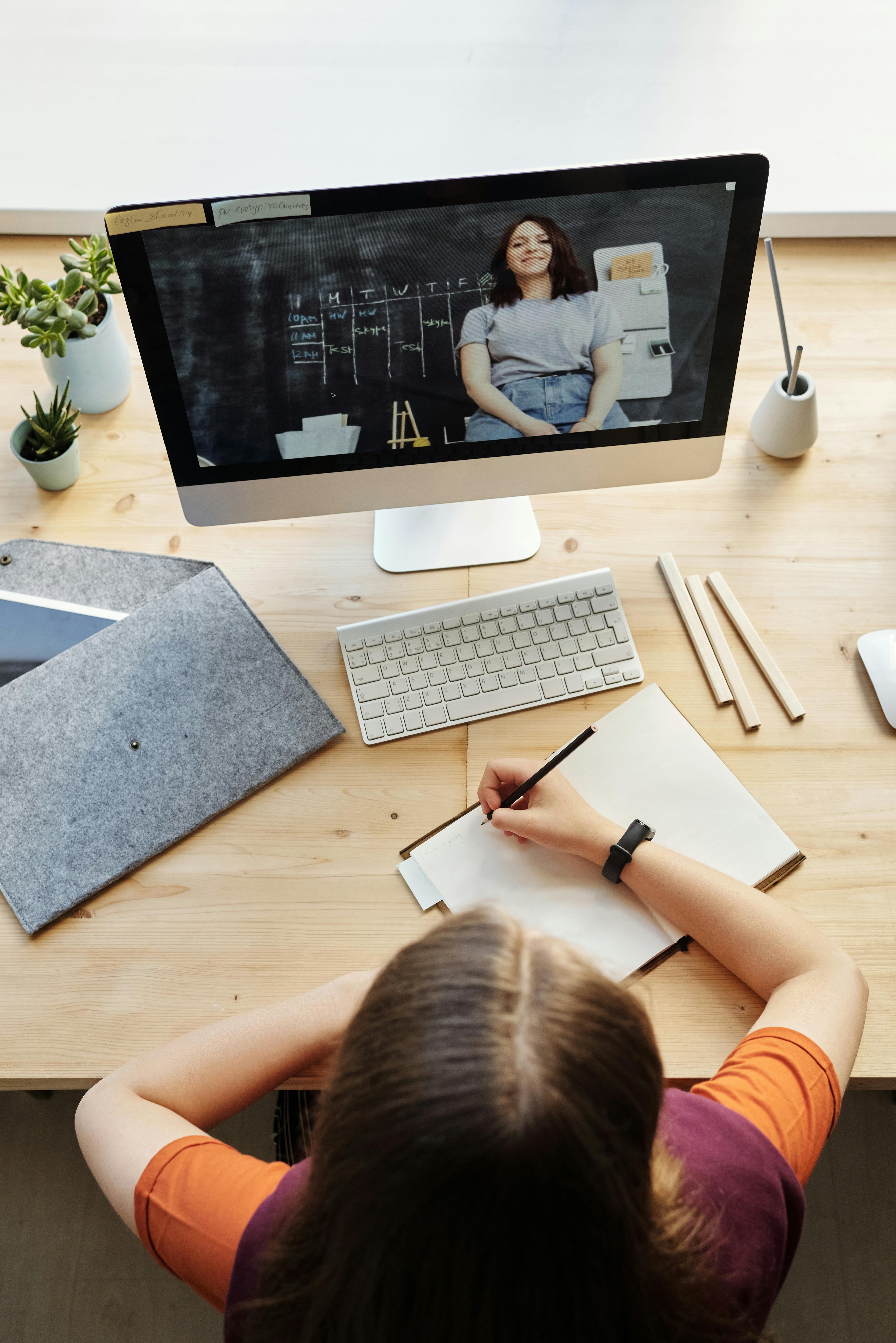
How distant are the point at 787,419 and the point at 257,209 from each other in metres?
0.60

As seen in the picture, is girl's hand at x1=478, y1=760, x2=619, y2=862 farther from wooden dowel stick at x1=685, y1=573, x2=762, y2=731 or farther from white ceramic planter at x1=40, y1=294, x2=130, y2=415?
white ceramic planter at x1=40, y1=294, x2=130, y2=415

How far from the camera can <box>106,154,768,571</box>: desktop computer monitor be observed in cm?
73

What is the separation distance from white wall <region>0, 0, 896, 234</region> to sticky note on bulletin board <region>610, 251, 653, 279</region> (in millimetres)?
532

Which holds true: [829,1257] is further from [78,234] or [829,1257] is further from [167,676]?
[78,234]

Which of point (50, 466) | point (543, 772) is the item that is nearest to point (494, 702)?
point (543, 772)

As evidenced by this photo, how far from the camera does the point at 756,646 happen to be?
90 cm

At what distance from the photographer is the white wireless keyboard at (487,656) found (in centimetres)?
Result: 88

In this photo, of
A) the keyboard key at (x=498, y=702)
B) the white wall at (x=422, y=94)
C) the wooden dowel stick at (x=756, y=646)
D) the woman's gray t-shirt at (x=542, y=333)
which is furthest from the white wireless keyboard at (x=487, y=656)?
the white wall at (x=422, y=94)

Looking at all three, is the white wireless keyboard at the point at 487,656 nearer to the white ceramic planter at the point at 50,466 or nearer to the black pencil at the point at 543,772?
the black pencil at the point at 543,772

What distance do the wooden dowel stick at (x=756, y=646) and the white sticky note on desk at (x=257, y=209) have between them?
1.73 feet

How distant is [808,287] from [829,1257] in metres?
1.23

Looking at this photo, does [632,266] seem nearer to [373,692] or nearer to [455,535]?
[455,535]

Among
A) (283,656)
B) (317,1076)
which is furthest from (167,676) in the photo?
(317,1076)

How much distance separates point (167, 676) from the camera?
88 cm
